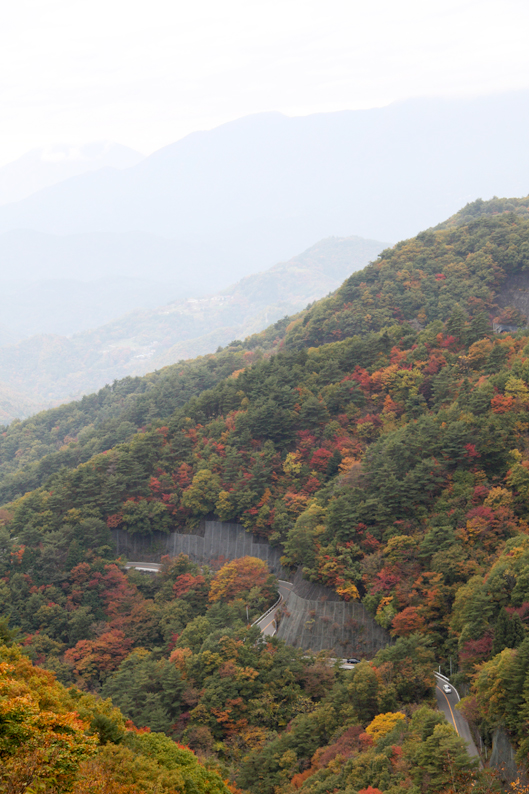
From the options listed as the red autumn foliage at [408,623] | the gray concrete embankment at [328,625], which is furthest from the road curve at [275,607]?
the red autumn foliage at [408,623]

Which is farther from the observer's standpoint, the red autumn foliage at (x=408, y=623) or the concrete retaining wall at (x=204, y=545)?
the concrete retaining wall at (x=204, y=545)

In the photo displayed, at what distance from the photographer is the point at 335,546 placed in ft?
123

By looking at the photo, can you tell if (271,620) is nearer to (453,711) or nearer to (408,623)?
(408,623)

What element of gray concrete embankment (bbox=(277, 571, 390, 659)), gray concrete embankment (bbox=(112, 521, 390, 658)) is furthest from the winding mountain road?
gray concrete embankment (bbox=(277, 571, 390, 659))

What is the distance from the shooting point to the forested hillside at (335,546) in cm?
2564

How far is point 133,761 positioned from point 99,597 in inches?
1018

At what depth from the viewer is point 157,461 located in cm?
5225

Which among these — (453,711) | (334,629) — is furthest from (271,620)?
(453,711)

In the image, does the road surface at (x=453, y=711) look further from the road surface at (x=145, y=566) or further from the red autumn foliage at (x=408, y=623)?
the road surface at (x=145, y=566)

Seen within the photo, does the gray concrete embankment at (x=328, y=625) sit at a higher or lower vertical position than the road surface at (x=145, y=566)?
lower

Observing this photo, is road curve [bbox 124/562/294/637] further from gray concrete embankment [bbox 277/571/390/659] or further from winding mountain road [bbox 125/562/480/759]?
gray concrete embankment [bbox 277/571/390/659]

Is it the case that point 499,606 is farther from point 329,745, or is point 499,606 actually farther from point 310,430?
point 310,430

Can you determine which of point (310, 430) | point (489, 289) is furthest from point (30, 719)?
point (489, 289)

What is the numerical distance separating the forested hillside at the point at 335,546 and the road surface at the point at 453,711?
70 cm
